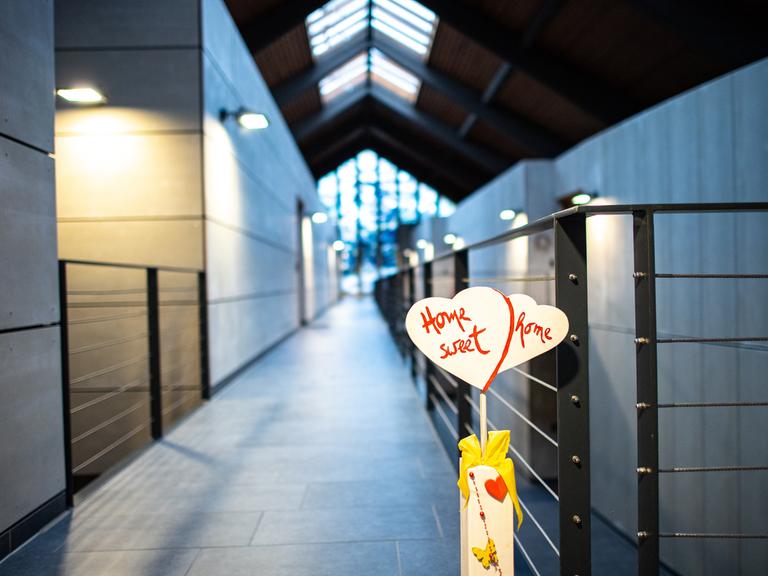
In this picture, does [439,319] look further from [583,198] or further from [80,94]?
[583,198]

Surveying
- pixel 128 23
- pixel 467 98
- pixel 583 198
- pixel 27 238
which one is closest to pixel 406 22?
pixel 467 98

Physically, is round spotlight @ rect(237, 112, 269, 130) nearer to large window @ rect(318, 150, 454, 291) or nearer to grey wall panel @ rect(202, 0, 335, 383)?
grey wall panel @ rect(202, 0, 335, 383)

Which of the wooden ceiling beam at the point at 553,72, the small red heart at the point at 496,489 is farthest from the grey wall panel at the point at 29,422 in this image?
the wooden ceiling beam at the point at 553,72

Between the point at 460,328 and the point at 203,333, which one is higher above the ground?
the point at 460,328

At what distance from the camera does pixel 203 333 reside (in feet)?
15.3

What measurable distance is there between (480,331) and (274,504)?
57.7 inches

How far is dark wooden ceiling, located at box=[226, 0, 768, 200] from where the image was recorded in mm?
6816

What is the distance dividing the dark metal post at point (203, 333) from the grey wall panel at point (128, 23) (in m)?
→ 1.81

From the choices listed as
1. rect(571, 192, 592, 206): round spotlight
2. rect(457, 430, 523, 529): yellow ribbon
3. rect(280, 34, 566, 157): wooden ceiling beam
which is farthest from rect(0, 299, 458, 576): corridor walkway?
rect(280, 34, 566, 157): wooden ceiling beam

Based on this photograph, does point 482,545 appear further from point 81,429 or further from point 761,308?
point 81,429

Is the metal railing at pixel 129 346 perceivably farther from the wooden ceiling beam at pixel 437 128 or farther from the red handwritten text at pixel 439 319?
the wooden ceiling beam at pixel 437 128

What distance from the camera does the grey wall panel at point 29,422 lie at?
2027 mm

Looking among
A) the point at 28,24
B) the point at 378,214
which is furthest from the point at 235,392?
the point at 378,214

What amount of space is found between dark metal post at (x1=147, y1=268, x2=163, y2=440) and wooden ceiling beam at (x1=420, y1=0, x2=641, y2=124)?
25.6ft
